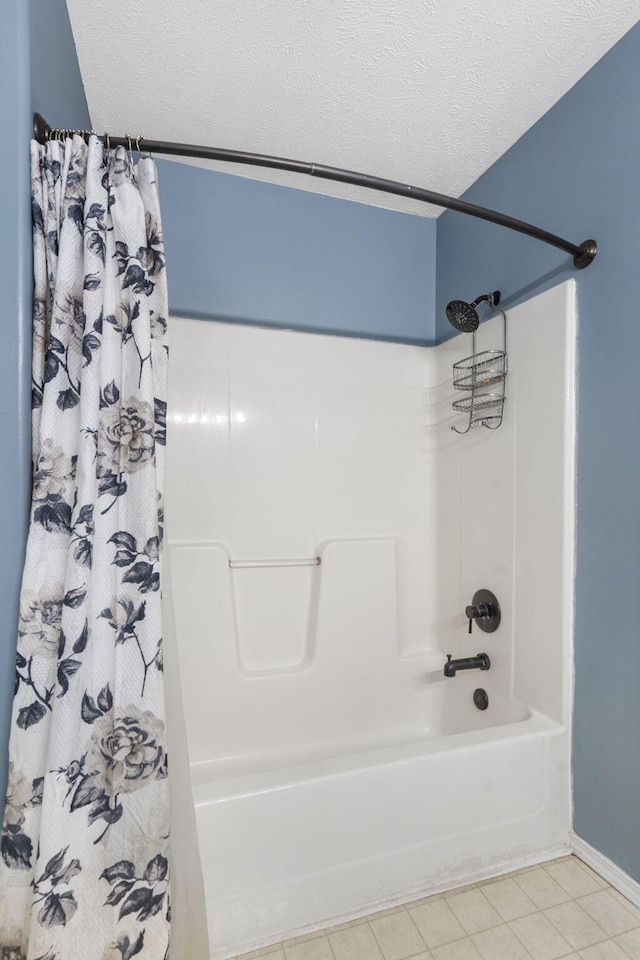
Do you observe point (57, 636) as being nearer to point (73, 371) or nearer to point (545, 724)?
point (73, 371)

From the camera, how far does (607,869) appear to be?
1.44 meters

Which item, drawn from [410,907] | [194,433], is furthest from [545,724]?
[194,433]

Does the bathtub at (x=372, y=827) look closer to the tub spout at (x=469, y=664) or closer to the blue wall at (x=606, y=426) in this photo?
the blue wall at (x=606, y=426)

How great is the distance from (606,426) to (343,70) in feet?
4.45

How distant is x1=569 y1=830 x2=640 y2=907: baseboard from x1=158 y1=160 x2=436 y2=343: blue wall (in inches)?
77.2

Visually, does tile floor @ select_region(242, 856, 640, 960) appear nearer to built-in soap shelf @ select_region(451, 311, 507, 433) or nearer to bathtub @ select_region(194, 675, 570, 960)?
bathtub @ select_region(194, 675, 570, 960)

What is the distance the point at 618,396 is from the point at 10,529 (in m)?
1.56

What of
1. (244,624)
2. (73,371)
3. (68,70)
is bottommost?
(244,624)

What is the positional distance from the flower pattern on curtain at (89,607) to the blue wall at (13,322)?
0.03 metres

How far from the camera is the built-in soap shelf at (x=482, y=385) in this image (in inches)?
Answer: 73.7

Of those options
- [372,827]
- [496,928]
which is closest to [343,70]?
[372,827]

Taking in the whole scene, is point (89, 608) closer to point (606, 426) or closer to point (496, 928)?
point (496, 928)

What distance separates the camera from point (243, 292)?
6.74 ft

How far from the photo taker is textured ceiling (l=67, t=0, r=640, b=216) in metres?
1.38
